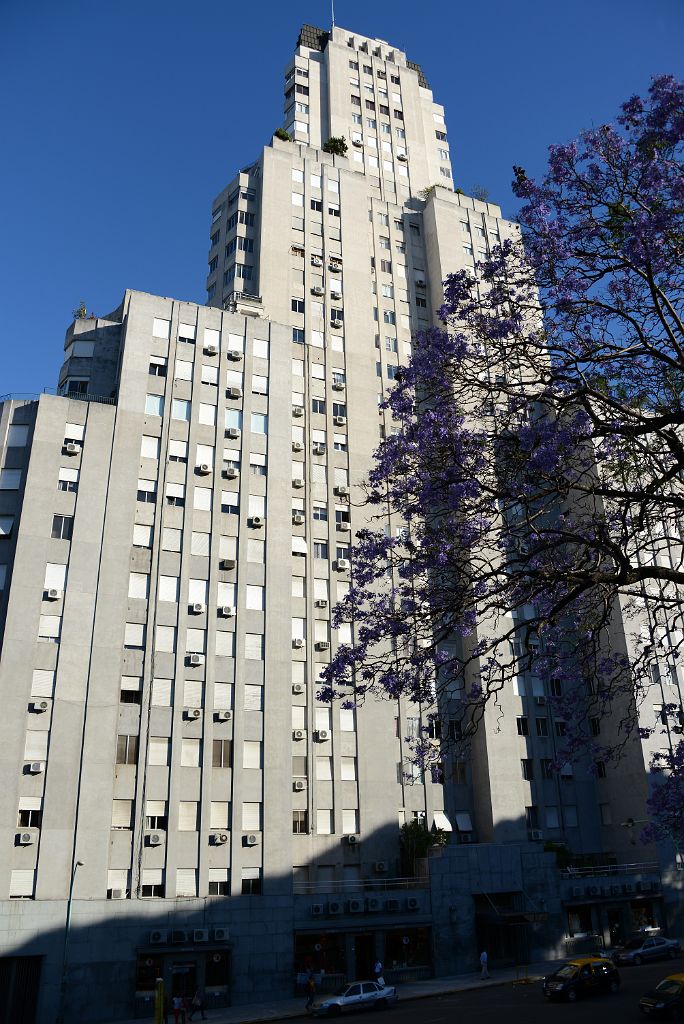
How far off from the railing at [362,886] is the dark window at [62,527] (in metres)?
21.8

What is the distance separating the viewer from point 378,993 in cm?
3297

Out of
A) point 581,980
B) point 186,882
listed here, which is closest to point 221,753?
point 186,882

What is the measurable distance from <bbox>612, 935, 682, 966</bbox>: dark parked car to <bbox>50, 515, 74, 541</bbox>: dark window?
120 ft

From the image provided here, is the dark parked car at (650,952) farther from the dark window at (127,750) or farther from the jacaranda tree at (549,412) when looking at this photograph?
the jacaranda tree at (549,412)

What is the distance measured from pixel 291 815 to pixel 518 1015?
1691 cm

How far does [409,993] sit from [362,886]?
665cm

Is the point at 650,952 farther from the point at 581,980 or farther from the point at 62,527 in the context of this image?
the point at 62,527

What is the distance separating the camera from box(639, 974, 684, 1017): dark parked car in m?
24.4

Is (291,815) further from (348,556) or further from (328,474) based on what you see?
(328,474)

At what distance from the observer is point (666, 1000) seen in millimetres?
24641

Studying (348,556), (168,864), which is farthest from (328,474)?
(168,864)

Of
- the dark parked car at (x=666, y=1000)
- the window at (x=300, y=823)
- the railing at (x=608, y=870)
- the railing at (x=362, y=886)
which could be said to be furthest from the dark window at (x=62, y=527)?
the railing at (x=608, y=870)

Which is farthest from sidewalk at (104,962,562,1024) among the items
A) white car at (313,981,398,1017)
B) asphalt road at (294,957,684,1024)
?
white car at (313,981,398,1017)

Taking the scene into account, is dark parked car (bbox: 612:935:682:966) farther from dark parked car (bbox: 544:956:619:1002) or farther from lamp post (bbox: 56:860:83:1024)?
lamp post (bbox: 56:860:83:1024)
